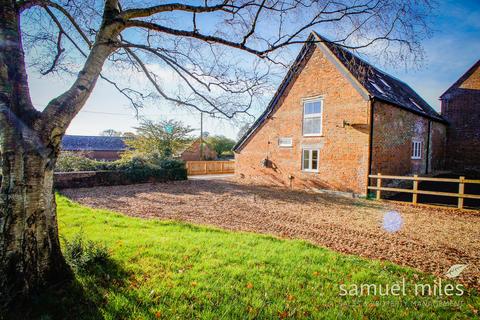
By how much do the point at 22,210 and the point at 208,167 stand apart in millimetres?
25320

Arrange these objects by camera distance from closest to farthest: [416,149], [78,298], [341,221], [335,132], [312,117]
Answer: [78,298] → [341,221] → [335,132] → [312,117] → [416,149]

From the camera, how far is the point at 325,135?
527 inches

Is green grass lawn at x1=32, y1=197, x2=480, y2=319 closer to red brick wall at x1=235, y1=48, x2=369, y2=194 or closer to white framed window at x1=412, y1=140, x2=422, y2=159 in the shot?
red brick wall at x1=235, y1=48, x2=369, y2=194

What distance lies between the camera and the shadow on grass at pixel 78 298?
270 centimetres

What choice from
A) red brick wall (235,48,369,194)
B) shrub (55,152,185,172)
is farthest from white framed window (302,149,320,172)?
shrub (55,152,185,172)

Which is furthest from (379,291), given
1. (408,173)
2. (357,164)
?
(408,173)

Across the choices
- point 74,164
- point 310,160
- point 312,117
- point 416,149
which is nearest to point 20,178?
point 310,160

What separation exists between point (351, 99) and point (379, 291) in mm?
10849

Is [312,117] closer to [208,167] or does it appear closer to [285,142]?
[285,142]

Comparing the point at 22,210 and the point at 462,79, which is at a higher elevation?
the point at 462,79

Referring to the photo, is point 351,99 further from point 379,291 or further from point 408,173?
point 379,291

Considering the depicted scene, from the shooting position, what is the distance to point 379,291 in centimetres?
353

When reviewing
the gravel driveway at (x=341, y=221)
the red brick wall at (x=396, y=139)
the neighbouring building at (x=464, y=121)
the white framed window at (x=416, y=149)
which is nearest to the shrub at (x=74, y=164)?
the gravel driveway at (x=341, y=221)

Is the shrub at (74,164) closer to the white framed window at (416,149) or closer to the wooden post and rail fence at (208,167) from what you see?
the wooden post and rail fence at (208,167)
